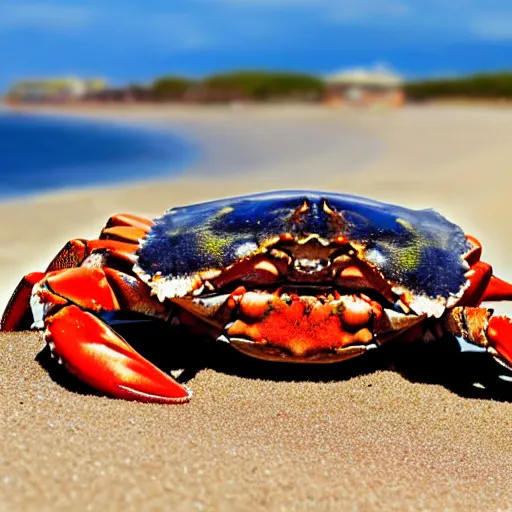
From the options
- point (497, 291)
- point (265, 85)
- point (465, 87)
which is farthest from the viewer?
point (265, 85)

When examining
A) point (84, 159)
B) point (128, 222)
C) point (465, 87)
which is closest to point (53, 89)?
point (465, 87)

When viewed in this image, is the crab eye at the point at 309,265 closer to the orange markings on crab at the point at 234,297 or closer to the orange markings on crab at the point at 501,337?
the orange markings on crab at the point at 234,297

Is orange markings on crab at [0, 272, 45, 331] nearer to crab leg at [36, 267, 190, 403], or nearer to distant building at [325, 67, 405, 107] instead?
crab leg at [36, 267, 190, 403]

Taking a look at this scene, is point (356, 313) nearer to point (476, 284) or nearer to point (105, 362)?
point (476, 284)

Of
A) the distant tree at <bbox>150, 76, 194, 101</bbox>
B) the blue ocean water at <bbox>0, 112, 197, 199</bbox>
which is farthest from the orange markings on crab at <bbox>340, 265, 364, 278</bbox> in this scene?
the distant tree at <bbox>150, 76, 194, 101</bbox>

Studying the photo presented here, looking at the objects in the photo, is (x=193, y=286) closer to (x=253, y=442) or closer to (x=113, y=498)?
(x=253, y=442)
